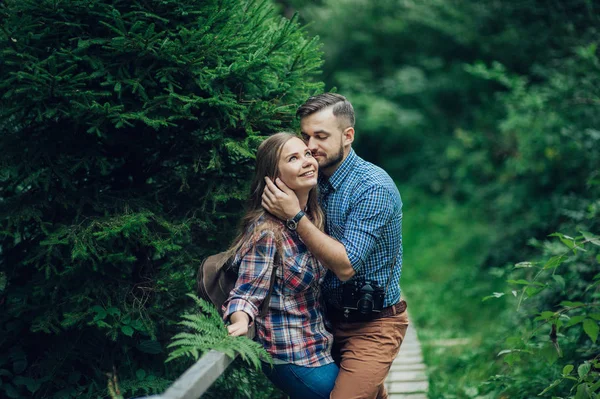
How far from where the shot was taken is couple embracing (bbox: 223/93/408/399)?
2.94m

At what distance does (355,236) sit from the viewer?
3.01 m

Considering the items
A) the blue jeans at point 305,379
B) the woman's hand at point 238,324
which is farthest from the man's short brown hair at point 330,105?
the blue jeans at point 305,379

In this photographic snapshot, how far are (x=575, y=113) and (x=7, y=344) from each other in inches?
238

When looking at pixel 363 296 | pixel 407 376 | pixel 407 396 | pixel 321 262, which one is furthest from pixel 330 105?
pixel 407 376

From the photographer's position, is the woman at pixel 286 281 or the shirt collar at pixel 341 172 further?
the shirt collar at pixel 341 172

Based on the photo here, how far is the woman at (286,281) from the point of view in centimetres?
295

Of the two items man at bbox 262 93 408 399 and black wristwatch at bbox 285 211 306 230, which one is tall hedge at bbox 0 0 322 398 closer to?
man at bbox 262 93 408 399

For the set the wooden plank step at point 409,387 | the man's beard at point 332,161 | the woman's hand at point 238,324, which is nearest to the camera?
the woman's hand at point 238,324

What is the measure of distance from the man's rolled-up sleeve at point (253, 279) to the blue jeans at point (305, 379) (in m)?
0.32

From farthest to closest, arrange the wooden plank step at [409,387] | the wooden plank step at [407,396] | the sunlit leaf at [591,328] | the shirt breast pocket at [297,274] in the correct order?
the wooden plank step at [409,387] → the wooden plank step at [407,396] → the sunlit leaf at [591,328] → the shirt breast pocket at [297,274]

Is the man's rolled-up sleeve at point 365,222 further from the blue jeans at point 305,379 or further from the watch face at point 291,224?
the blue jeans at point 305,379

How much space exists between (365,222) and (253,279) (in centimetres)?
59

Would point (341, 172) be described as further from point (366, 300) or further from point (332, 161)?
point (366, 300)

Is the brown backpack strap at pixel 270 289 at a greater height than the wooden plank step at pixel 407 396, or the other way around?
the brown backpack strap at pixel 270 289
